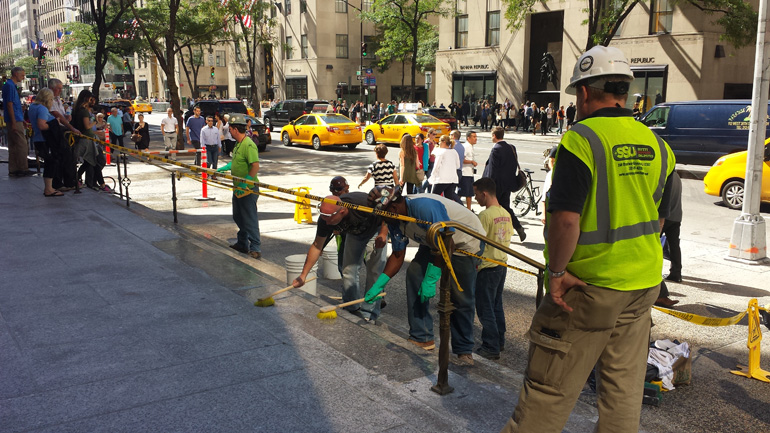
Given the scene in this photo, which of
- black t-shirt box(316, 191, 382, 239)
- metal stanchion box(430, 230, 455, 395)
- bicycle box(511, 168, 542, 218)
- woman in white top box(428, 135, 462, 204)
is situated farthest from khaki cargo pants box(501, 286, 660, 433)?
bicycle box(511, 168, 542, 218)

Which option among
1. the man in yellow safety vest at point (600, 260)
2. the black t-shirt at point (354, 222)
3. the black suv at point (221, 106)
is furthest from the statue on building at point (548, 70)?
the man in yellow safety vest at point (600, 260)

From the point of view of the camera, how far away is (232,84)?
84.2 meters

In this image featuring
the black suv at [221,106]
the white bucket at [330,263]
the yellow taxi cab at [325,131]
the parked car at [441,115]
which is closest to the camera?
the white bucket at [330,263]

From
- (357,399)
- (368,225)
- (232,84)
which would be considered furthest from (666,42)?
(232,84)

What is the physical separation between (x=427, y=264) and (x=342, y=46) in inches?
2416

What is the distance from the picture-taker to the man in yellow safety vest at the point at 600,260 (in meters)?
2.73

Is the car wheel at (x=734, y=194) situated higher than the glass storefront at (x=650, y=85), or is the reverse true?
the glass storefront at (x=650, y=85)

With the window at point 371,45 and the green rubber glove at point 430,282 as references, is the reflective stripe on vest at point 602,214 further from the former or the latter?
the window at point 371,45

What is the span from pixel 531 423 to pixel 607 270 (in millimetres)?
773

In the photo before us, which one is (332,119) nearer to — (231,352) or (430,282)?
(430,282)

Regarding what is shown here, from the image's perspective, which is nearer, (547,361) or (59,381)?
(547,361)

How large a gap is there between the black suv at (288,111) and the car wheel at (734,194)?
25600mm

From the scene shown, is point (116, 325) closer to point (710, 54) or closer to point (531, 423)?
point (531, 423)

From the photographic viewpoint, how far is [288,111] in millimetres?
36844
